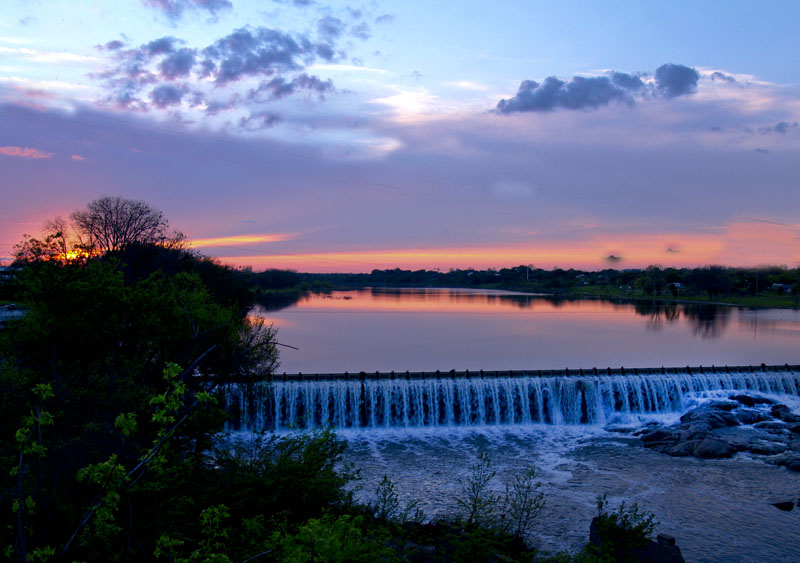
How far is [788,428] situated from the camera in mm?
29062

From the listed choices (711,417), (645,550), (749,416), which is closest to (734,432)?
(711,417)

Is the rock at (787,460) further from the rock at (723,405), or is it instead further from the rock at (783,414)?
the rock at (723,405)

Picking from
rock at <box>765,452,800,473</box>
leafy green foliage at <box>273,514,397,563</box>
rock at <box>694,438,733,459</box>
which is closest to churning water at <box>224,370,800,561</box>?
rock at <box>694,438,733,459</box>

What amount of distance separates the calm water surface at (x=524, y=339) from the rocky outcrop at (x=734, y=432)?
12.8 m

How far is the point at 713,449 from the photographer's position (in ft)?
83.5

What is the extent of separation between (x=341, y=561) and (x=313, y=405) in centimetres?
2315

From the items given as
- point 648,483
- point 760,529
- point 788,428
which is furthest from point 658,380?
point 760,529

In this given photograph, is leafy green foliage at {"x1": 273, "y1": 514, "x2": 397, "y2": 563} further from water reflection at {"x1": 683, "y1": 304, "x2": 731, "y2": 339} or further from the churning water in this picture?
water reflection at {"x1": 683, "y1": 304, "x2": 731, "y2": 339}

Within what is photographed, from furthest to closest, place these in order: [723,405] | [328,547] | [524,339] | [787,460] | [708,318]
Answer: [708,318], [524,339], [723,405], [787,460], [328,547]

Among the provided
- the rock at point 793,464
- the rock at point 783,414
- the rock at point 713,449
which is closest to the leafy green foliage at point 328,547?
the rock at point 713,449

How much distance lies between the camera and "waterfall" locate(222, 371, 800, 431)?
96.8 feet

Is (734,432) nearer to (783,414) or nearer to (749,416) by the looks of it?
(749,416)

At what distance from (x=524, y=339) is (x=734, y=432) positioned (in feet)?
101

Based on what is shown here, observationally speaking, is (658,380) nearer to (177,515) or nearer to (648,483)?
(648,483)
